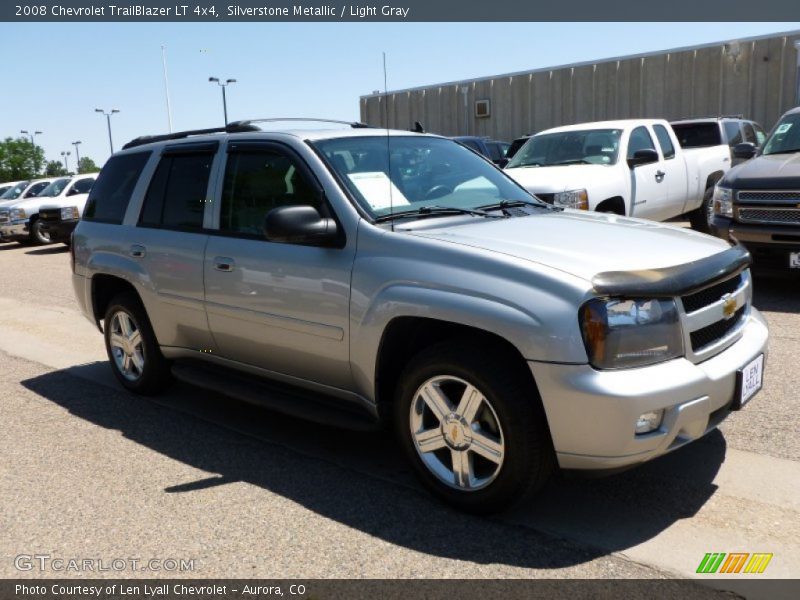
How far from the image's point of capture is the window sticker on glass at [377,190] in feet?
13.1

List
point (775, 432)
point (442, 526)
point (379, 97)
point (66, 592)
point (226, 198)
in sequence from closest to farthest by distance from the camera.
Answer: point (66, 592)
point (442, 526)
point (775, 432)
point (226, 198)
point (379, 97)

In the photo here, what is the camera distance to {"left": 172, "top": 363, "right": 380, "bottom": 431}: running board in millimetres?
3857

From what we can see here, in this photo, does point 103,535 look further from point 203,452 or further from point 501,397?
point 501,397

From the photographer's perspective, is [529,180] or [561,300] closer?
[561,300]

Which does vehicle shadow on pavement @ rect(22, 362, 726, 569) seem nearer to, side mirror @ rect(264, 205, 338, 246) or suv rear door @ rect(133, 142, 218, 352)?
suv rear door @ rect(133, 142, 218, 352)

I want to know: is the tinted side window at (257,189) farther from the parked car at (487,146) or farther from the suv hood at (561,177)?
the parked car at (487,146)

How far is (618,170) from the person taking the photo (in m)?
9.40

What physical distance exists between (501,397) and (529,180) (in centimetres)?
619

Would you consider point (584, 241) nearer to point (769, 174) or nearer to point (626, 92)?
point (769, 174)

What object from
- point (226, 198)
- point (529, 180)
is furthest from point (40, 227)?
point (226, 198)

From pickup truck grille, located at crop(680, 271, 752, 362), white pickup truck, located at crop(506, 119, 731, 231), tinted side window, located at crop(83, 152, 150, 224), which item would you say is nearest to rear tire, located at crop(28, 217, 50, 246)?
white pickup truck, located at crop(506, 119, 731, 231)

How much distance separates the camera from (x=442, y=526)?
341 centimetres

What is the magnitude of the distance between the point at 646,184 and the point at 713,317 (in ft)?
22.6

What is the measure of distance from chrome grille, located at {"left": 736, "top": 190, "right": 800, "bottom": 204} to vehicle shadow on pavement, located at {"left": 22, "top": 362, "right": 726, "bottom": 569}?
157 inches
